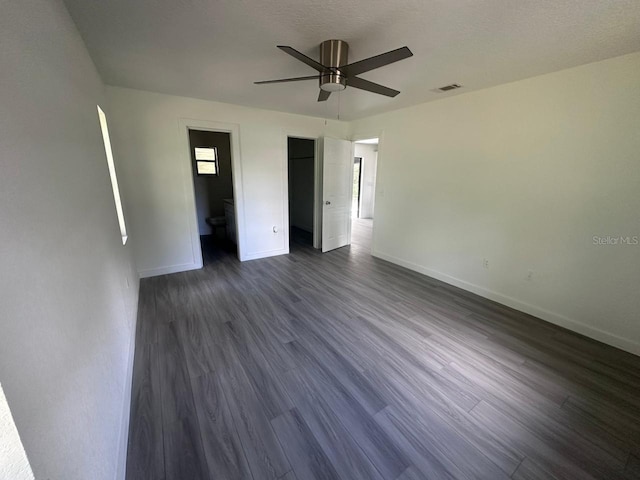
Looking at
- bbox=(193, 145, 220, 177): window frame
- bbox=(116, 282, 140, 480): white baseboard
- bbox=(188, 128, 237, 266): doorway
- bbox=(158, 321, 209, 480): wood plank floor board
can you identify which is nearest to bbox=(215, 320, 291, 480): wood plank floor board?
bbox=(158, 321, 209, 480): wood plank floor board

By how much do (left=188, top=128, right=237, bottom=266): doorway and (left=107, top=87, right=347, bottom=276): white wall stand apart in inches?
46.3

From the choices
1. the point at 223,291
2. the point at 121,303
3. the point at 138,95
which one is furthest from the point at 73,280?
the point at 138,95

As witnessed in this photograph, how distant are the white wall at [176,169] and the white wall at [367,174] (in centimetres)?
398

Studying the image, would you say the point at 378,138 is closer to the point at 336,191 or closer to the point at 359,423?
the point at 336,191

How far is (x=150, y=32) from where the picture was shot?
6.19 ft

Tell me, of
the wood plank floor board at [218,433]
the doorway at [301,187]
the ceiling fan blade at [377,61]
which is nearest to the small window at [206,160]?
the doorway at [301,187]

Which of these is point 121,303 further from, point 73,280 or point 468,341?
point 468,341

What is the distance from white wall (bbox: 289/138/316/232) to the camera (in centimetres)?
606

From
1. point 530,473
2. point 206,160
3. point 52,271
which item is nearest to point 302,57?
point 52,271

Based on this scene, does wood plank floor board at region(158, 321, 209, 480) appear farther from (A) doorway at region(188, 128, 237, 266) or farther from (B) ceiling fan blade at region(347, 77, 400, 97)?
(A) doorway at region(188, 128, 237, 266)

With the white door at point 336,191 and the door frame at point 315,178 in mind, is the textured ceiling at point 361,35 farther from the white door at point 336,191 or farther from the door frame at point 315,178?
the white door at point 336,191

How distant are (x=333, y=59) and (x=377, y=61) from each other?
0.47 m

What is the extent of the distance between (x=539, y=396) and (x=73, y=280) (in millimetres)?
2858

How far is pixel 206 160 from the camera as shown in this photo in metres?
5.74
